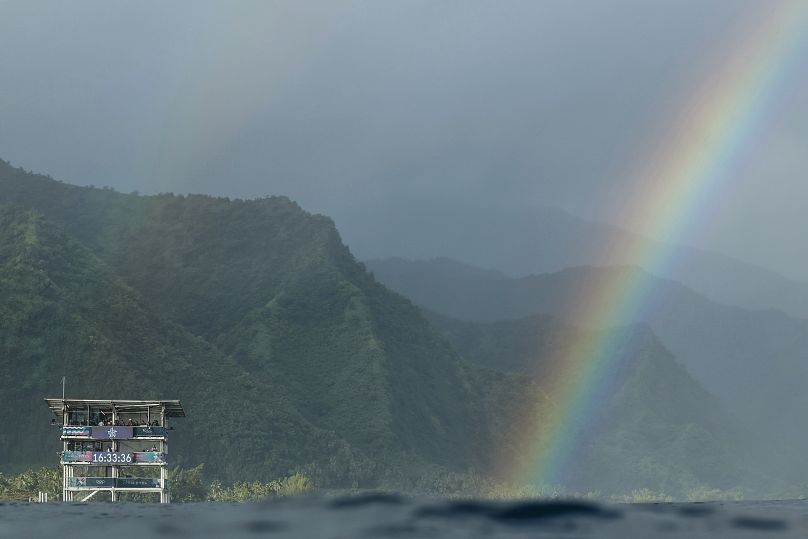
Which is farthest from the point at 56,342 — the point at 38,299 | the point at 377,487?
the point at 377,487

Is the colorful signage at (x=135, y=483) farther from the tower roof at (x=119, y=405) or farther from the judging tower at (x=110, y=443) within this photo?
the tower roof at (x=119, y=405)

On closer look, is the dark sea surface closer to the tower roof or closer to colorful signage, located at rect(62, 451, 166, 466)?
the tower roof

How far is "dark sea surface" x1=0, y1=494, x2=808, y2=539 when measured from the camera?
15.9 metres

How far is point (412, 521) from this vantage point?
16234 mm

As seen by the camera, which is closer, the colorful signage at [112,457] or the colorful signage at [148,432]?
the colorful signage at [112,457]

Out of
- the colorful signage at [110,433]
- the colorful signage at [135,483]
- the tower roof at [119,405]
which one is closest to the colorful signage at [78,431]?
the colorful signage at [110,433]

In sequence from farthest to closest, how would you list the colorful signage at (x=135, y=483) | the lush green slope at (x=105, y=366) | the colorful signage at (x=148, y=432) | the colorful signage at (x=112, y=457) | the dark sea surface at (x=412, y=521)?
the lush green slope at (x=105, y=366) → the colorful signage at (x=135, y=483) → the colorful signage at (x=148, y=432) → the colorful signage at (x=112, y=457) → the dark sea surface at (x=412, y=521)

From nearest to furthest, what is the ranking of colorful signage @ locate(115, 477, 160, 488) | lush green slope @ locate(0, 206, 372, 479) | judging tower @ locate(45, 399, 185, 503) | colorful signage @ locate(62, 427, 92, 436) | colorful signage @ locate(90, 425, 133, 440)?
judging tower @ locate(45, 399, 185, 503) < colorful signage @ locate(62, 427, 92, 436) < colorful signage @ locate(90, 425, 133, 440) < colorful signage @ locate(115, 477, 160, 488) < lush green slope @ locate(0, 206, 372, 479)

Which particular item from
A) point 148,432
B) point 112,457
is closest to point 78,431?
point 112,457

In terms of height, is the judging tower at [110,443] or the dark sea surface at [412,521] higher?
the dark sea surface at [412,521]

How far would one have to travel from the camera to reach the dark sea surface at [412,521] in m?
15.9

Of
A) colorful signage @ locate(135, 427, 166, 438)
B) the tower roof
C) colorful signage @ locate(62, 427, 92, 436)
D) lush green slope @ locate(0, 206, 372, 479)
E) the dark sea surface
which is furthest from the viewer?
lush green slope @ locate(0, 206, 372, 479)

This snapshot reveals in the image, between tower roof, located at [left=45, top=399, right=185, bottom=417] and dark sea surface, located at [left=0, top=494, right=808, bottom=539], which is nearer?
dark sea surface, located at [left=0, top=494, right=808, bottom=539]

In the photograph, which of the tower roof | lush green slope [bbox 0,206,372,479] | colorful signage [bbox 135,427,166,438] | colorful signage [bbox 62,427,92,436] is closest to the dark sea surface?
the tower roof
